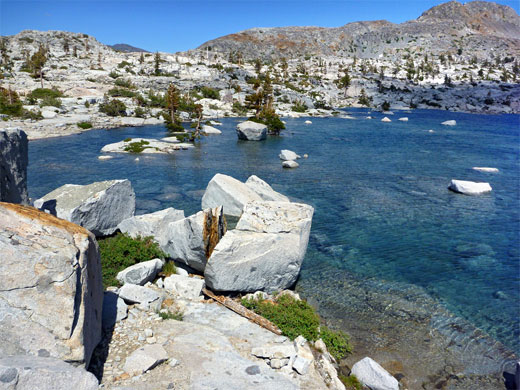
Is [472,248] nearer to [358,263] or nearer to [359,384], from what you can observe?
[358,263]

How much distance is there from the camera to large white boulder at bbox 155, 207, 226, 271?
13375 millimetres

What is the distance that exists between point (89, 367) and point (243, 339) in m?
3.88

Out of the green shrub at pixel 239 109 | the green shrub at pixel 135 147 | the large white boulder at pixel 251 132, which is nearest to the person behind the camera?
the green shrub at pixel 135 147

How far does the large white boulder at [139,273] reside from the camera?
12.0m

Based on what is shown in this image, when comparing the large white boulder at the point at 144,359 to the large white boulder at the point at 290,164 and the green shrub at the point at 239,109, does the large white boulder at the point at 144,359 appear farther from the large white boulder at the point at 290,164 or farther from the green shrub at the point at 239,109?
the green shrub at the point at 239,109

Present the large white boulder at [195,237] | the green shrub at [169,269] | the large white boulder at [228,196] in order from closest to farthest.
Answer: the large white boulder at [195,237], the green shrub at [169,269], the large white boulder at [228,196]

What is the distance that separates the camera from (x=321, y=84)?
5044 inches

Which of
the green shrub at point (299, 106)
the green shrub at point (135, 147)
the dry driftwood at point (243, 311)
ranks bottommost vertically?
the dry driftwood at point (243, 311)

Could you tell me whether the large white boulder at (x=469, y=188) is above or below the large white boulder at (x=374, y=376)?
above

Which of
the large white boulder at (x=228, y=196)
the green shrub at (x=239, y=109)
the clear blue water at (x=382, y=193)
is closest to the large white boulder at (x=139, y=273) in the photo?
the clear blue water at (x=382, y=193)

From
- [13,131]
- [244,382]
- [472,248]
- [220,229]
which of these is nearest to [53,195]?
[13,131]

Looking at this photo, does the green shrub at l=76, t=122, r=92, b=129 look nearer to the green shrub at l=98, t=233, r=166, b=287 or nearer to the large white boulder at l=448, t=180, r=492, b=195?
the green shrub at l=98, t=233, r=166, b=287

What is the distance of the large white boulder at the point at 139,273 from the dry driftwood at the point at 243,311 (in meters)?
2.03

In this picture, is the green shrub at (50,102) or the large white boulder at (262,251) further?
the green shrub at (50,102)
